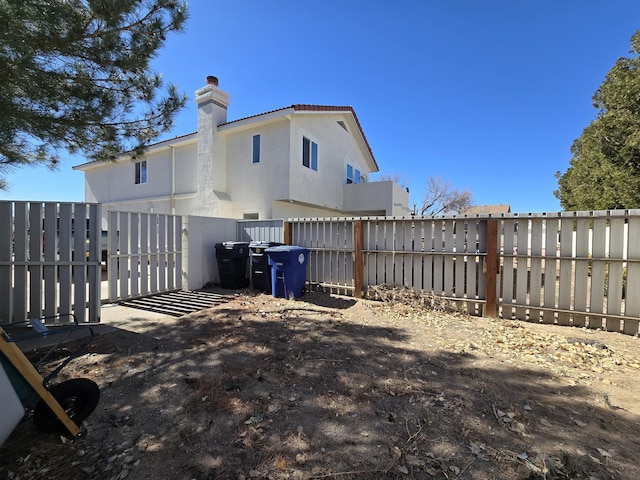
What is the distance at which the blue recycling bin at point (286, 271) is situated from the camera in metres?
7.09

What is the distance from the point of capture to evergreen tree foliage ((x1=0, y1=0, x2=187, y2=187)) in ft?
11.0

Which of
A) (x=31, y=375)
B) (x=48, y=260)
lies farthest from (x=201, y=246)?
(x=31, y=375)

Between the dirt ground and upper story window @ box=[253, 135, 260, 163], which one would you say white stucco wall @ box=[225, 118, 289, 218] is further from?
the dirt ground

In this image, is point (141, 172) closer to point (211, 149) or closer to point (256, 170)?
point (211, 149)

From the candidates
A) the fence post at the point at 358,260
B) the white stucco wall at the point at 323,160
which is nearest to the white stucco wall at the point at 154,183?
the white stucco wall at the point at 323,160

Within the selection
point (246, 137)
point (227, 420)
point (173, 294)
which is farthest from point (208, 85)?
point (227, 420)

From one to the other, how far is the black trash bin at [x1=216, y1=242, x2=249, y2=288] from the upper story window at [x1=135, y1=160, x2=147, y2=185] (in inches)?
396

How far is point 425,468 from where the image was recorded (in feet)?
6.70

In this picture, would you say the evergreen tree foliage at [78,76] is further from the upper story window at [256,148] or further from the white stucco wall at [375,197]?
the white stucco wall at [375,197]

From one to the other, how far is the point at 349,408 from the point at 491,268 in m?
4.28

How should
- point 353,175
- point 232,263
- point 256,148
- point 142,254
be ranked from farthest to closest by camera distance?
point 353,175 → point 256,148 → point 232,263 → point 142,254

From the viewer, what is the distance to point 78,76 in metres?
4.19

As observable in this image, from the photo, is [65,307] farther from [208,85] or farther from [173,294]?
[208,85]

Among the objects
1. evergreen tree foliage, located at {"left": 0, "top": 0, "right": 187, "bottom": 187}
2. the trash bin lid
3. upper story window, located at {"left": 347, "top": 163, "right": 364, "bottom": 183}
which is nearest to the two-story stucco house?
upper story window, located at {"left": 347, "top": 163, "right": 364, "bottom": 183}
